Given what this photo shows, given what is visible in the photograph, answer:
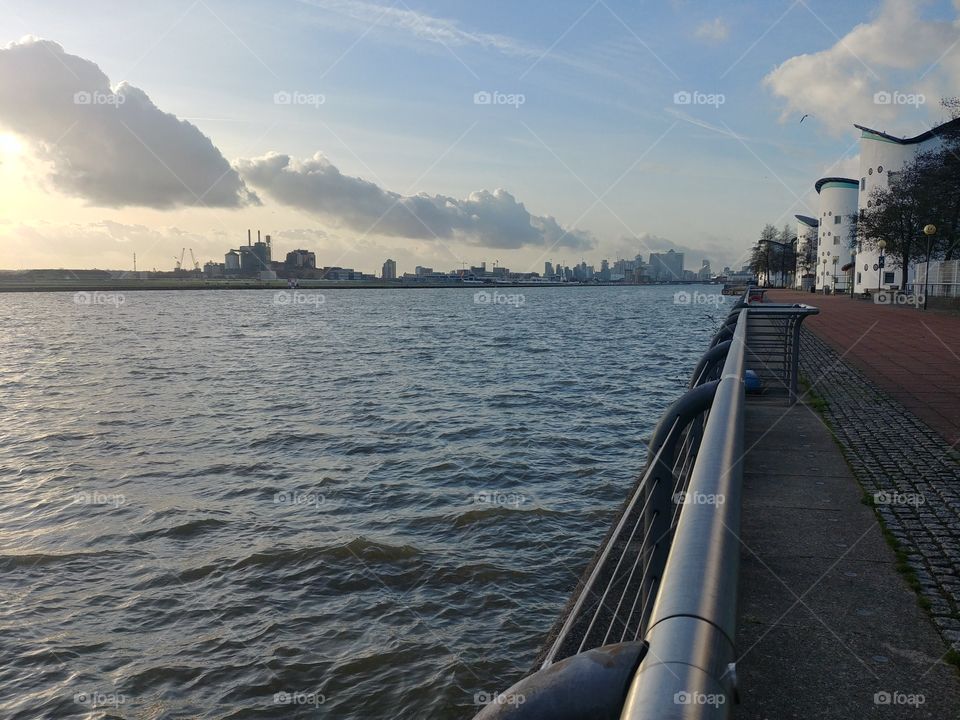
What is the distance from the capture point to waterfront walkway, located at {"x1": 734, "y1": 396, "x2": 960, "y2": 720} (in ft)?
11.0

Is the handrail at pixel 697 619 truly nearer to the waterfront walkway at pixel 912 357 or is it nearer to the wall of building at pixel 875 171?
the waterfront walkway at pixel 912 357

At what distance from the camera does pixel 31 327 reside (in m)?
57.2

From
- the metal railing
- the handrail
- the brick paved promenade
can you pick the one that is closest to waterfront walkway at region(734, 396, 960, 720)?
the brick paved promenade

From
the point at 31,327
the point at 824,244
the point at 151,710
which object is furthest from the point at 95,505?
the point at 824,244

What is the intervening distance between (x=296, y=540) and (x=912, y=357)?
14.1 m

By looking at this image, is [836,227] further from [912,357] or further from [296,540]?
[296,540]

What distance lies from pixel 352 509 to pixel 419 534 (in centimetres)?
136

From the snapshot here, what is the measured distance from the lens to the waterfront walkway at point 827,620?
336cm

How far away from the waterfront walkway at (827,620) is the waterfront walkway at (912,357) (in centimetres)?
362

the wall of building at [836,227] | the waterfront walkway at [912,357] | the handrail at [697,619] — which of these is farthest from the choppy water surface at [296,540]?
the wall of building at [836,227]

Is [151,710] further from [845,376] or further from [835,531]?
[845,376]

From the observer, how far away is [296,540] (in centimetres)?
870

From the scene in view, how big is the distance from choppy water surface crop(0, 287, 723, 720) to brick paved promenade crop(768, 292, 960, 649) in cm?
297

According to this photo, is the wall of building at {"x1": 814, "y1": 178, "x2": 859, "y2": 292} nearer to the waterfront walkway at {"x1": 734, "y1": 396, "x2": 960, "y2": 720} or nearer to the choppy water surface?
the choppy water surface
